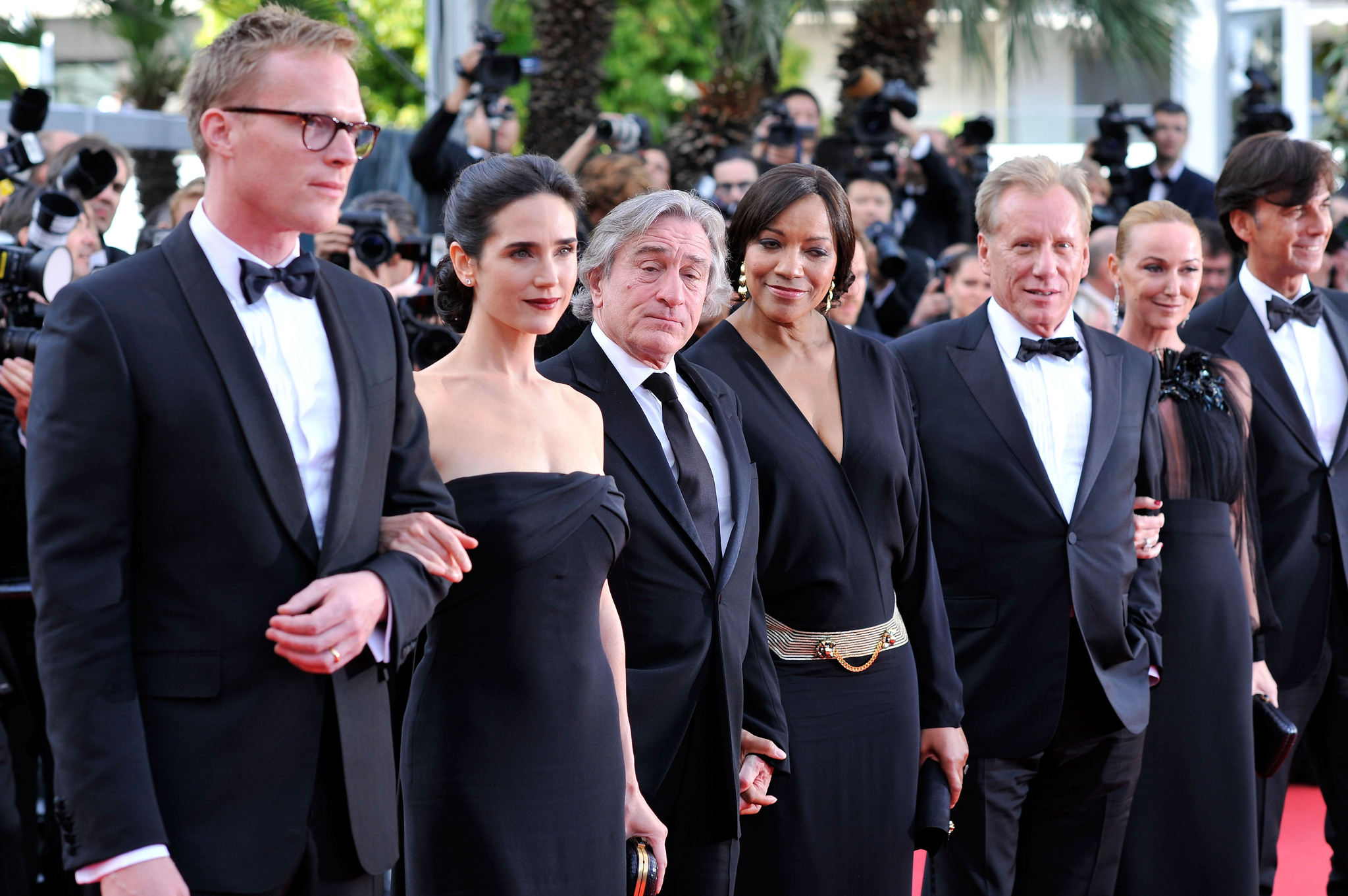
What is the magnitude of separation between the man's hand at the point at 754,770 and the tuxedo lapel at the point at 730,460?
33 cm

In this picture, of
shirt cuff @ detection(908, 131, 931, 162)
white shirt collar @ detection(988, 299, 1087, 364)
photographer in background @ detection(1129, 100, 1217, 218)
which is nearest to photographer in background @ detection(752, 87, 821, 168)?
shirt cuff @ detection(908, 131, 931, 162)

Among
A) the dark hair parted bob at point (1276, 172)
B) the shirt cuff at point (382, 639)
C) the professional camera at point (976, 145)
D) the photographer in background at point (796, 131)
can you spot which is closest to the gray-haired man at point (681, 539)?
the shirt cuff at point (382, 639)

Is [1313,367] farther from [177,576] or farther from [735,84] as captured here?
Result: [735,84]

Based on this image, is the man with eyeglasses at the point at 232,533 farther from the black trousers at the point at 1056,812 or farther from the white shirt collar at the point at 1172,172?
the white shirt collar at the point at 1172,172

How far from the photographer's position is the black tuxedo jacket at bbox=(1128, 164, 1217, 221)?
22.1ft

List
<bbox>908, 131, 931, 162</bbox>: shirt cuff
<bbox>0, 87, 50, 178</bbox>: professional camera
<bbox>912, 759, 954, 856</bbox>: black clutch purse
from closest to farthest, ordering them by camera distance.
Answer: <bbox>912, 759, 954, 856</bbox>: black clutch purse, <bbox>0, 87, 50, 178</bbox>: professional camera, <bbox>908, 131, 931, 162</bbox>: shirt cuff

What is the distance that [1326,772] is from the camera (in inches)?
149

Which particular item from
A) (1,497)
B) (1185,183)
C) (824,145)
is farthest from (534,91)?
(1,497)

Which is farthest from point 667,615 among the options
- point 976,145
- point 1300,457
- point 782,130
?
point 976,145

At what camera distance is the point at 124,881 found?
5.41 ft

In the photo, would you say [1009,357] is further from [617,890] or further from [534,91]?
[534,91]

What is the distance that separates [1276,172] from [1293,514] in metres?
0.96

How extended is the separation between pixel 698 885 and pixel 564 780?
0.45 meters

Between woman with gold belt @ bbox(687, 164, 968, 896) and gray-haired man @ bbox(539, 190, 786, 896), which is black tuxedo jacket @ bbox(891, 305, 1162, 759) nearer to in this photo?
woman with gold belt @ bbox(687, 164, 968, 896)
